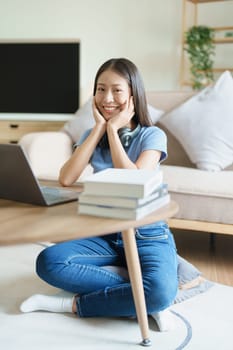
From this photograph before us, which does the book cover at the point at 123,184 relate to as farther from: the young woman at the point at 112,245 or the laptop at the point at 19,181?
the young woman at the point at 112,245

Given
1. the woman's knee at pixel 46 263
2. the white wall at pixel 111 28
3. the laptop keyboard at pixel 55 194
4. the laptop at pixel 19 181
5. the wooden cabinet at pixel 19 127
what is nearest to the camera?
the laptop at pixel 19 181

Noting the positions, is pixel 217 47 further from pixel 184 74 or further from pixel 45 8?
pixel 45 8

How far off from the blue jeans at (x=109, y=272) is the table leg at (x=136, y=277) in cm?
9

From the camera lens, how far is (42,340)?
1580 millimetres

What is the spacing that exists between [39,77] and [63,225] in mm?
3234

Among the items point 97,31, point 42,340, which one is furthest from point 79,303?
point 97,31

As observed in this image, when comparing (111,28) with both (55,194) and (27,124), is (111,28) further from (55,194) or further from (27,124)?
(55,194)

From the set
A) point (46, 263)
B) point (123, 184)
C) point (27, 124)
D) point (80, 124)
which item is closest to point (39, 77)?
point (27, 124)

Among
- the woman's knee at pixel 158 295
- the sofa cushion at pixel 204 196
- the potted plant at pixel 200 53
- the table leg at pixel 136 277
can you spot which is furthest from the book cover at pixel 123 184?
the potted plant at pixel 200 53

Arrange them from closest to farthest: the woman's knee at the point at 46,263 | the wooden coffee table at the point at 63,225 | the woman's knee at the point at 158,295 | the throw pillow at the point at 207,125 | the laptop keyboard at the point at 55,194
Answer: the wooden coffee table at the point at 63,225 → the laptop keyboard at the point at 55,194 → the woman's knee at the point at 158,295 → the woman's knee at the point at 46,263 → the throw pillow at the point at 207,125

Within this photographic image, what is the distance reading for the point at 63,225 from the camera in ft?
3.79

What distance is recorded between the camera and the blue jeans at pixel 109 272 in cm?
161

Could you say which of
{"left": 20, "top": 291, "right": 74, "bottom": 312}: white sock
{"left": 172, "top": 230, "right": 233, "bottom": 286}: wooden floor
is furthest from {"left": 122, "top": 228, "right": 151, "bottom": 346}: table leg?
{"left": 172, "top": 230, "right": 233, "bottom": 286}: wooden floor

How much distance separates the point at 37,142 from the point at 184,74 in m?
1.87
